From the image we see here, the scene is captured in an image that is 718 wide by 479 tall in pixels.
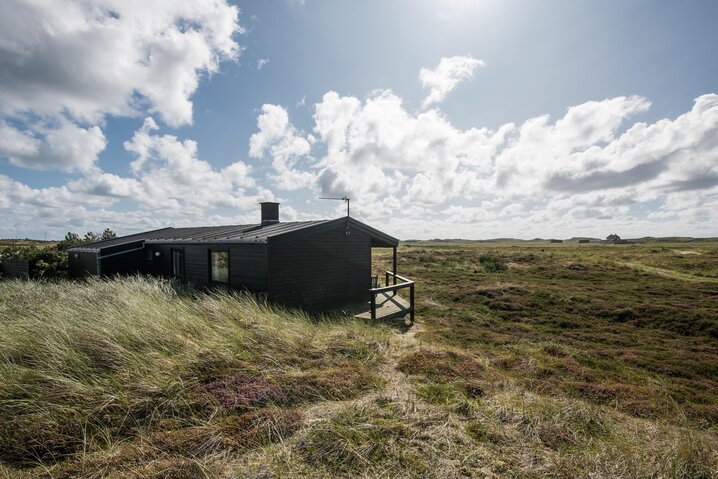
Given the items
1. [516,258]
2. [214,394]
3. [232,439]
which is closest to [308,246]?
[214,394]

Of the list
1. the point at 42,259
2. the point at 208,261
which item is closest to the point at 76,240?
the point at 42,259

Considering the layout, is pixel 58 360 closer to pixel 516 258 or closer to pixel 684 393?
pixel 684 393

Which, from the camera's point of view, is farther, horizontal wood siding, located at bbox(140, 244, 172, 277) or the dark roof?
horizontal wood siding, located at bbox(140, 244, 172, 277)

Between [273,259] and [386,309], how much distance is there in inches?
185

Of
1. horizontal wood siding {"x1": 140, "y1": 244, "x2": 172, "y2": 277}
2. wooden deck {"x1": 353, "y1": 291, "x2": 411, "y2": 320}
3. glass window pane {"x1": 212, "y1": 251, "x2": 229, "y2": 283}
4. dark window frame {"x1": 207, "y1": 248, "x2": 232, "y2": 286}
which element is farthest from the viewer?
horizontal wood siding {"x1": 140, "y1": 244, "x2": 172, "y2": 277}

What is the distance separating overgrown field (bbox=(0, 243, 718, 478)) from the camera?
3.42 meters

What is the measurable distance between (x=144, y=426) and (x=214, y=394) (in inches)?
33.3

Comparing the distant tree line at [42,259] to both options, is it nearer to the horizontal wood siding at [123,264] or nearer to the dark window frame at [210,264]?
the horizontal wood siding at [123,264]

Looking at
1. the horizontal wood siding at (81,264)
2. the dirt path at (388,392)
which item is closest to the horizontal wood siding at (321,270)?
the dirt path at (388,392)

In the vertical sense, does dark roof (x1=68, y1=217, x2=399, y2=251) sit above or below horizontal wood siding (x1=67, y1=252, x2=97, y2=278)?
above

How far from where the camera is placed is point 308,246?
38.5ft

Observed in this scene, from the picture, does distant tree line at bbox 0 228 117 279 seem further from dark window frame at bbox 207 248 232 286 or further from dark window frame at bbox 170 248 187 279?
dark window frame at bbox 207 248 232 286

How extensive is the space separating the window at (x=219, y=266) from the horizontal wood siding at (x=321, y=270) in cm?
276

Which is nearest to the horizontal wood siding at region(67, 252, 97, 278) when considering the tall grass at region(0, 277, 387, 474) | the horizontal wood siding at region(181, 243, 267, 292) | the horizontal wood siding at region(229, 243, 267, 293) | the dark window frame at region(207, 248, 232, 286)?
the horizontal wood siding at region(181, 243, 267, 292)
